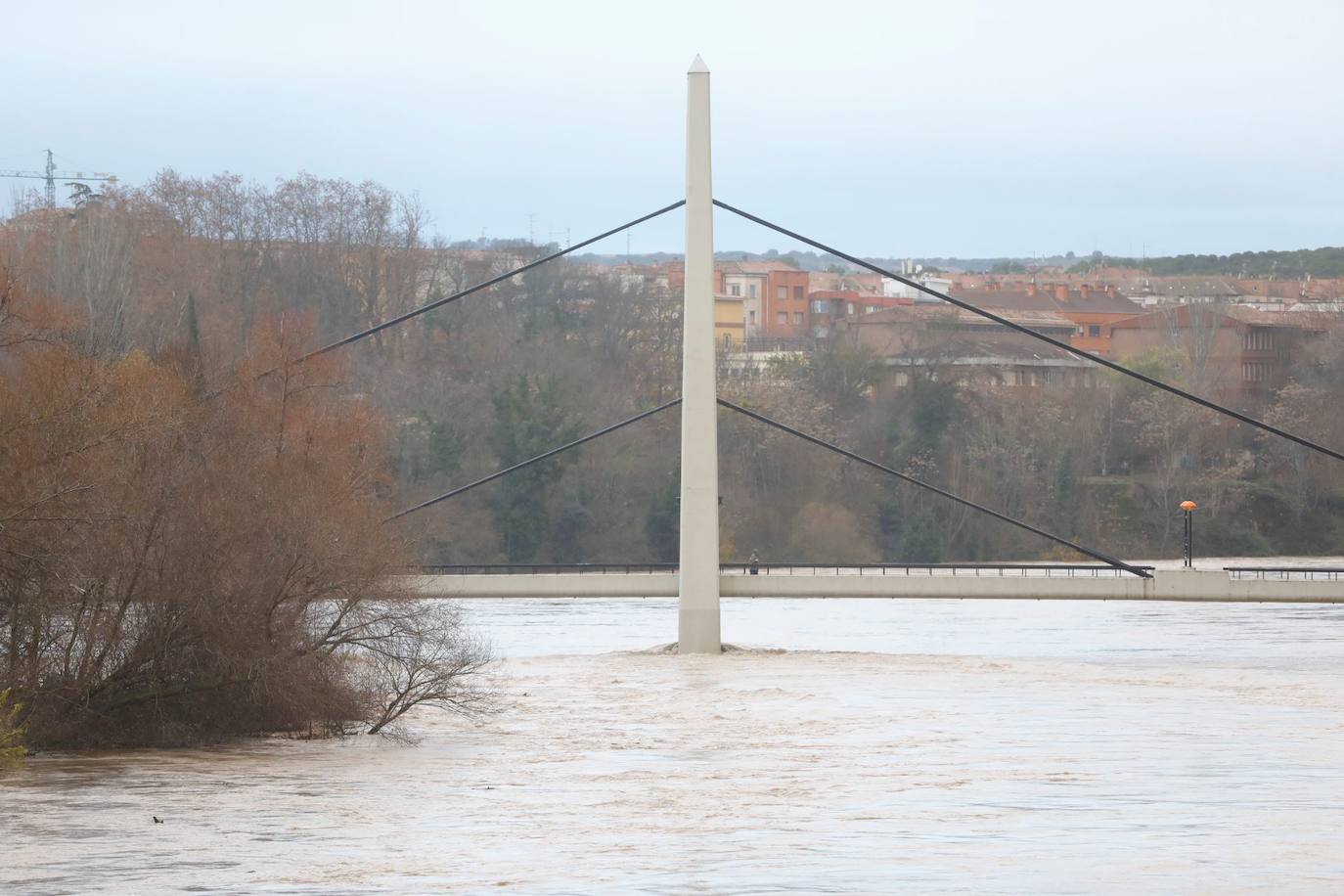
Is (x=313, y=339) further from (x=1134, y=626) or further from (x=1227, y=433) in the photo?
(x=1227, y=433)

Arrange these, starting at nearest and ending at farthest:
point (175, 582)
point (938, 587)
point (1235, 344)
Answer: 1. point (175, 582)
2. point (938, 587)
3. point (1235, 344)

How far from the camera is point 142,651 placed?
2156 centimetres

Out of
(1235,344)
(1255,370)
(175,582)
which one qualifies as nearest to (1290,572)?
(1235,344)

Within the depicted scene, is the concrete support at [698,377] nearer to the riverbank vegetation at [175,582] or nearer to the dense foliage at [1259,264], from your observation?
the riverbank vegetation at [175,582]

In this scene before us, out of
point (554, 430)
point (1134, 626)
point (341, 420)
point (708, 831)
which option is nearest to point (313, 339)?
point (554, 430)

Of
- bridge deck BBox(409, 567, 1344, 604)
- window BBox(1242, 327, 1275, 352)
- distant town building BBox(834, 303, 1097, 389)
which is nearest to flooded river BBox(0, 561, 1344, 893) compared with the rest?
bridge deck BBox(409, 567, 1344, 604)

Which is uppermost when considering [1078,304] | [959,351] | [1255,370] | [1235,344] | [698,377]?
[1078,304]

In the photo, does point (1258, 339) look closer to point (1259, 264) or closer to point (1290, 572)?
point (1290, 572)

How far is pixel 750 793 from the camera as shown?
18.5 m

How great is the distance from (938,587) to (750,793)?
62.7 feet

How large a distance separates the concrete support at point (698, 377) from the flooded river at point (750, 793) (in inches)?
62.6

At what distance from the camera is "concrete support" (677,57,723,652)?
3200 centimetres

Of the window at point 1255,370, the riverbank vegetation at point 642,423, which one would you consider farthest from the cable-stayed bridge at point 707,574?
the window at point 1255,370

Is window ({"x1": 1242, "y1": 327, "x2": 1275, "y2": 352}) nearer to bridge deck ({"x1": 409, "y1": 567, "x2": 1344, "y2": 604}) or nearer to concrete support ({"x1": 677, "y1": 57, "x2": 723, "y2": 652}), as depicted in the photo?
bridge deck ({"x1": 409, "y1": 567, "x2": 1344, "y2": 604})
